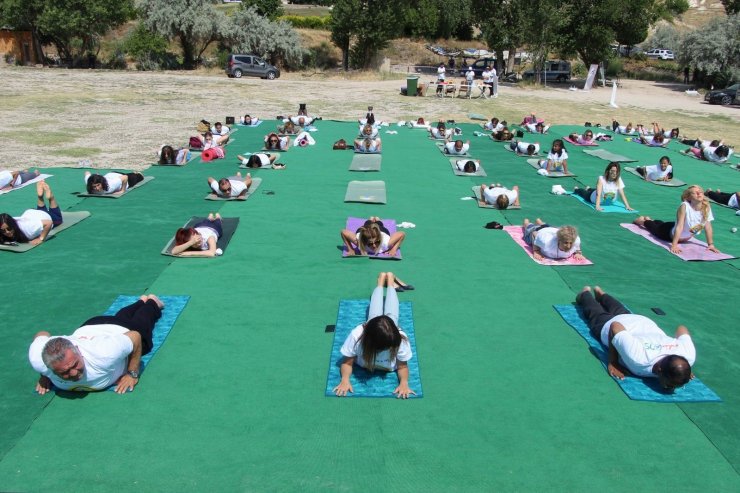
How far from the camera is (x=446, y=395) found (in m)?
5.71

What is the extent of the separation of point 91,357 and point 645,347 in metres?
5.62

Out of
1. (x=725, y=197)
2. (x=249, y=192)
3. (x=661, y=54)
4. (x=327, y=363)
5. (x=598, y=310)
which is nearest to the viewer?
(x=327, y=363)

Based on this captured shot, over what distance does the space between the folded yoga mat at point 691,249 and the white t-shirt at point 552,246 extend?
74.8 inches

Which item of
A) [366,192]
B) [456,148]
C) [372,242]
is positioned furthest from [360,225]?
[456,148]

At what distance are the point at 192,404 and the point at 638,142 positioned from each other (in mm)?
18467

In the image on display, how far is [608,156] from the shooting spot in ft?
55.2

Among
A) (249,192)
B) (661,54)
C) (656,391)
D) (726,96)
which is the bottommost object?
(656,391)

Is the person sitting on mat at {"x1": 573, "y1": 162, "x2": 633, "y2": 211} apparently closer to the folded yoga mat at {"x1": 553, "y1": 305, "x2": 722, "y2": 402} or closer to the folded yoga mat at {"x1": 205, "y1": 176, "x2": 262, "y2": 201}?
the folded yoga mat at {"x1": 553, "y1": 305, "x2": 722, "y2": 402}

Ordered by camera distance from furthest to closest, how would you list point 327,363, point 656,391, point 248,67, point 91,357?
point 248,67, point 327,363, point 656,391, point 91,357

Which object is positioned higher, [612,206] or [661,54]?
[661,54]

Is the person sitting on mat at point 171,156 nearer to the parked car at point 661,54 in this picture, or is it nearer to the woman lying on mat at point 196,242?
the woman lying on mat at point 196,242

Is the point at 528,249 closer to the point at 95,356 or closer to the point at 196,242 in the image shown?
the point at 196,242

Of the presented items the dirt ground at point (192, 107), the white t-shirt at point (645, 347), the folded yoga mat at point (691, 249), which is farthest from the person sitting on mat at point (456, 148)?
the white t-shirt at point (645, 347)

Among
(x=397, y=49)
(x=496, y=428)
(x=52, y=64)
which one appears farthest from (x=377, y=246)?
(x=397, y=49)
